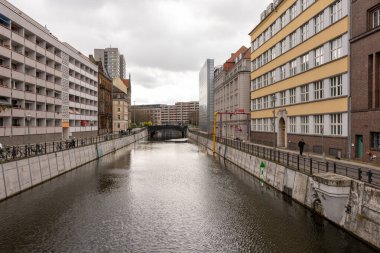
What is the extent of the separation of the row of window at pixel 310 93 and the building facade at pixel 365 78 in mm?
3237

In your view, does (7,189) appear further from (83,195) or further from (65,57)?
(65,57)

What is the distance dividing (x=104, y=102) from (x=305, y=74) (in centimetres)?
7548

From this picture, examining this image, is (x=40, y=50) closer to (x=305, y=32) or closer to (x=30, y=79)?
(x=30, y=79)

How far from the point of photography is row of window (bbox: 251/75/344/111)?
33875mm

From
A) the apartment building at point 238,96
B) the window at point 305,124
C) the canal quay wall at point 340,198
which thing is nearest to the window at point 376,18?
the canal quay wall at point 340,198

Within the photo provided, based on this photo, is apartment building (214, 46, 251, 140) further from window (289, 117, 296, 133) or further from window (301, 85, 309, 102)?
window (301, 85, 309, 102)

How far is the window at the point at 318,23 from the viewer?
37.2 metres

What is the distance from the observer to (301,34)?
42.4m

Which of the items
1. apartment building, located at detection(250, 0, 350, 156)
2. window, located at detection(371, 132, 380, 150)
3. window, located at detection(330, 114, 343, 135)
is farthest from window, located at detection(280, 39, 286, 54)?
window, located at detection(371, 132, 380, 150)

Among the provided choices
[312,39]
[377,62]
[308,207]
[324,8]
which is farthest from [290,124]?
[308,207]

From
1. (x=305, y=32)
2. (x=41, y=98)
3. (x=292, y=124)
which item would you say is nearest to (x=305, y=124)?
(x=292, y=124)

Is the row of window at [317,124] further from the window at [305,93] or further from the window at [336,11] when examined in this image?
the window at [336,11]

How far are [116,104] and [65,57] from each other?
199ft

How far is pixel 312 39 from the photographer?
38.8m
